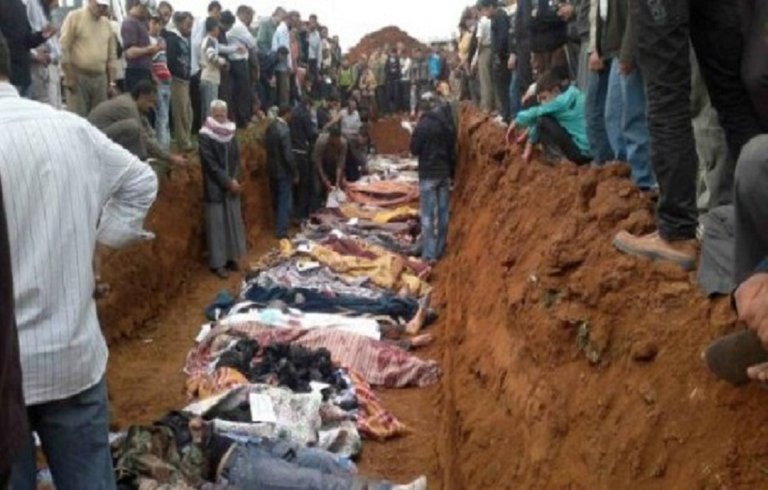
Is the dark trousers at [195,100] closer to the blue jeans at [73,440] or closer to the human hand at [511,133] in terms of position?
the human hand at [511,133]

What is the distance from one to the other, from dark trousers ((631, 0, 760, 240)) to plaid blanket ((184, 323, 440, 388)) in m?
6.23

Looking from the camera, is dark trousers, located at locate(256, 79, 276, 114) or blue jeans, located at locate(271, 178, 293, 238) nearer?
blue jeans, located at locate(271, 178, 293, 238)

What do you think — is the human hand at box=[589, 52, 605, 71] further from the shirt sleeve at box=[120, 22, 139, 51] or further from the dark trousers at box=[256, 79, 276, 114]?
the dark trousers at box=[256, 79, 276, 114]

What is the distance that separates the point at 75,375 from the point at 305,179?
52.8ft

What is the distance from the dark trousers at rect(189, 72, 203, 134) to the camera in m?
16.4

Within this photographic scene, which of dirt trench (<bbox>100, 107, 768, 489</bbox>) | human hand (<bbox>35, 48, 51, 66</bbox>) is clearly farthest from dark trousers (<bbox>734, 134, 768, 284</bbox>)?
human hand (<bbox>35, 48, 51, 66</bbox>)

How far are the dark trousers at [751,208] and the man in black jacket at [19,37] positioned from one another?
804 centimetres

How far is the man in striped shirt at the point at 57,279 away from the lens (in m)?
3.51

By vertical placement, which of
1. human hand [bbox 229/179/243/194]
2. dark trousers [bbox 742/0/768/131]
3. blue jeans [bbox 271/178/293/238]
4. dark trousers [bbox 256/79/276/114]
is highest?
dark trousers [bbox 742/0/768/131]

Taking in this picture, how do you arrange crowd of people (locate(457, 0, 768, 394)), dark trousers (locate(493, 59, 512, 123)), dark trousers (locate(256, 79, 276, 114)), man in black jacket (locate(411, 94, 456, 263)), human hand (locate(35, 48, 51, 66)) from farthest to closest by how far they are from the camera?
dark trousers (locate(256, 79, 276, 114)), dark trousers (locate(493, 59, 512, 123)), man in black jacket (locate(411, 94, 456, 263)), human hand (locate(35, 48, 51, 66)), crowd of people (locate(457, 0, 768, 394))

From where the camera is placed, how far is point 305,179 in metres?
19.6

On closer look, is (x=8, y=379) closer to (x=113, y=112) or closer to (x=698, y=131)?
(x=698, y=131)

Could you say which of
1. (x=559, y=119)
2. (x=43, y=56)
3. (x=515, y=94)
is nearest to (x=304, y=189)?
(x=515, y=94)

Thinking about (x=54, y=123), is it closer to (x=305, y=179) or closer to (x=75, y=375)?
(x=75, y=375)
